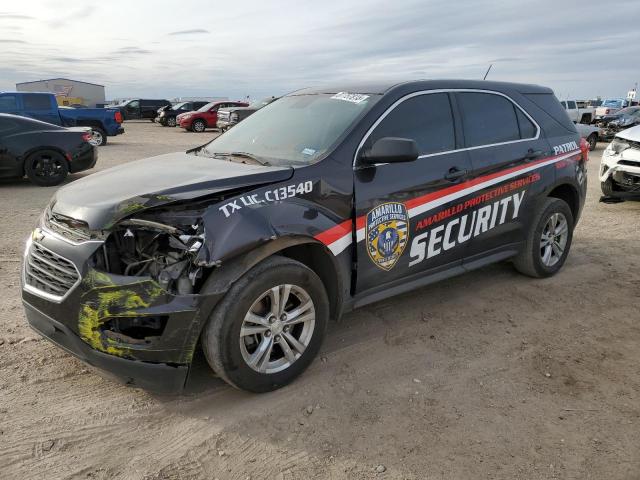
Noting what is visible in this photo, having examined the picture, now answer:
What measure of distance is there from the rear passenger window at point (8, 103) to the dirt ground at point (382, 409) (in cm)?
1340

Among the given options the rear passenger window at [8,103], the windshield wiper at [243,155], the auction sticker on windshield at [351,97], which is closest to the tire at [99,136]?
the rear passenger window at [8,103]

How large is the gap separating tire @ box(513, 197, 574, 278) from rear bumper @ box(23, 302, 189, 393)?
3.43 m

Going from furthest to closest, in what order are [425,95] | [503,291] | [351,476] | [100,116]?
[100,116], [503,291], [425,95], [351,476]

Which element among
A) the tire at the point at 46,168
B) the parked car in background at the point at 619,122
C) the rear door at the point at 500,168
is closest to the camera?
the rear door at the point at 500,168

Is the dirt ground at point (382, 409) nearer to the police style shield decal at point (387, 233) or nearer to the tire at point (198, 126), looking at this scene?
the police style shield decal at point (387, 233)

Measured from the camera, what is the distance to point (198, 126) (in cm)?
2695

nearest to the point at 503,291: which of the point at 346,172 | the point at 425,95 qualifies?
the point at 425,95

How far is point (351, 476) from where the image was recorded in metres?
2.44

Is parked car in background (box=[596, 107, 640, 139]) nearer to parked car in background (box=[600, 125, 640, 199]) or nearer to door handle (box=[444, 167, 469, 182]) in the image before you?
parked car in background (box=[600, 125, 640, 199])

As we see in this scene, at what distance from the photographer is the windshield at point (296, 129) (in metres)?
3.42

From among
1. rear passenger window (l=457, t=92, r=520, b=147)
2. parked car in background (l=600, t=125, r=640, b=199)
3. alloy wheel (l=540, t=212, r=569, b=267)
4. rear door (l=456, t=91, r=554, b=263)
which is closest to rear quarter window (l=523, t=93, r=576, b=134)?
rear door (l=456, t=91, r=554, b=263)

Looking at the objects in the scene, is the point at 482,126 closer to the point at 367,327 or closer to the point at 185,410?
the point at 367,327

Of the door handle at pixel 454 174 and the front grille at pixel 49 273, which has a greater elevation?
the door handle at pixel 454 174

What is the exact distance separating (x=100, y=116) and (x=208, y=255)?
17.4 m
